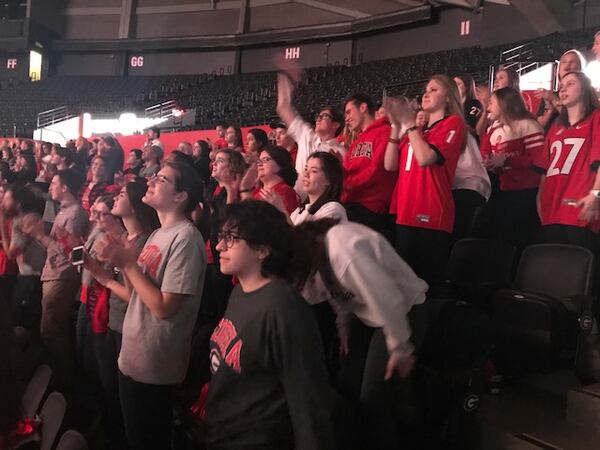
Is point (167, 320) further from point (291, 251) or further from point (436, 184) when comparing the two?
point (436, 184)

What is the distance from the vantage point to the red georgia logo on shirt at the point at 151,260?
1.98 m

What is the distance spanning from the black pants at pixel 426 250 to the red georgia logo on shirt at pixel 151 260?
3.59ft

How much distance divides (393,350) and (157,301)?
81 cm

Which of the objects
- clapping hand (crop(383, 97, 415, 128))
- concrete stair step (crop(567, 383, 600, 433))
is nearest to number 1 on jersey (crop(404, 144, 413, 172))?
clapping hand (crop(383, 97, 415, 128))

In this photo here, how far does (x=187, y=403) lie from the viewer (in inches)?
80.1

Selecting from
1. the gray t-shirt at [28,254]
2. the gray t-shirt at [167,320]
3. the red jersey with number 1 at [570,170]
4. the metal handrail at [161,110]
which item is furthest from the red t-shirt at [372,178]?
the metal handrail at [161,110]

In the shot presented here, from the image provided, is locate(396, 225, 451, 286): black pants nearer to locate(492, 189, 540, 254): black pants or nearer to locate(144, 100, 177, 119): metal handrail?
locate(492, 189, 540, 254): black pants

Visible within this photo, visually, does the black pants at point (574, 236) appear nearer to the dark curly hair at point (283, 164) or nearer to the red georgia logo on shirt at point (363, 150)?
the red georgia logo on shirt at point (363, 150)

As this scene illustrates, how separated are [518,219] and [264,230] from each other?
6.53 feet

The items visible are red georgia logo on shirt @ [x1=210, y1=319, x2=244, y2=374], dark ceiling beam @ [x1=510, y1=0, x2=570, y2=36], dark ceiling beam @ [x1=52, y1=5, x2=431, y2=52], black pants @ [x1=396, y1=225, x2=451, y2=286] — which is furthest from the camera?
dark ceiling beam @ [x1=52, y1=5, x2=431, y2=52]

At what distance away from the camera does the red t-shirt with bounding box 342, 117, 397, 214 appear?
282cm

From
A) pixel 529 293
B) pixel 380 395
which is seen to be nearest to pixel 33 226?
pixel 380 395

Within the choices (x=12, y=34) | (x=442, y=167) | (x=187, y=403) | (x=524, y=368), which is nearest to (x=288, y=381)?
(x=187, y=403)

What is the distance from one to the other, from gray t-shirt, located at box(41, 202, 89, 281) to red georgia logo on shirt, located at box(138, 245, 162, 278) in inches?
43.5
